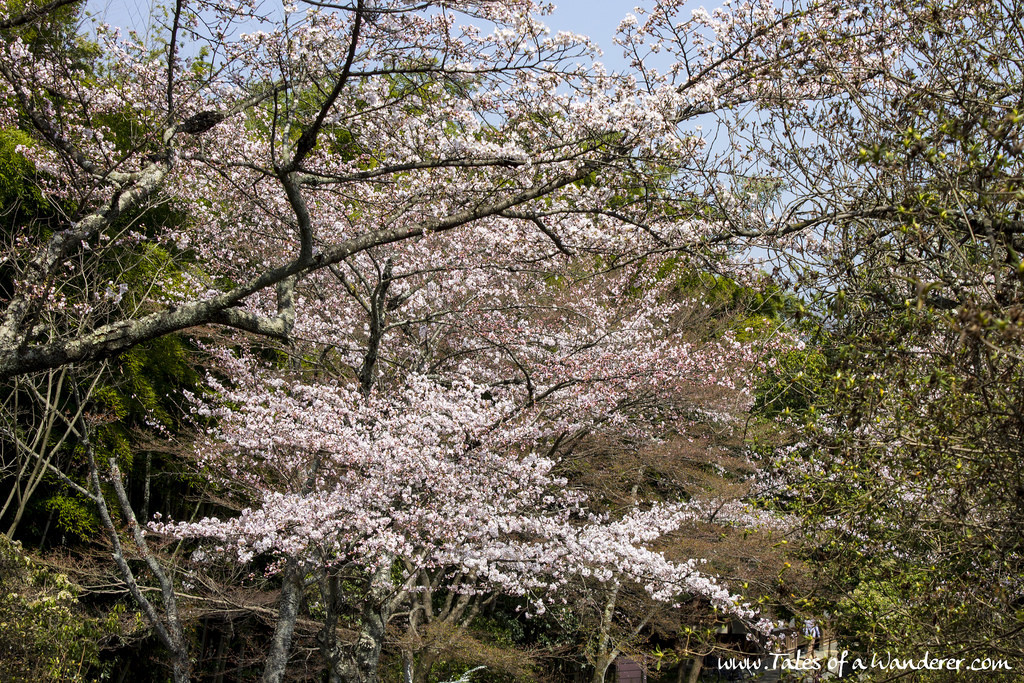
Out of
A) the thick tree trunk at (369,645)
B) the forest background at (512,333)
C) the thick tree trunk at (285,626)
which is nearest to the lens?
the forest background at (512,333)

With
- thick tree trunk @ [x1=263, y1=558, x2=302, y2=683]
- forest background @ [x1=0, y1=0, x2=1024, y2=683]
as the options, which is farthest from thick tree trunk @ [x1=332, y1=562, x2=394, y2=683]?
thick tree trunk @ [x1=263, y1=558, x2=302, y2=683]

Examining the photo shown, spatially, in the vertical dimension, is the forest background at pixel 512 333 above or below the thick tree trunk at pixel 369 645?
above

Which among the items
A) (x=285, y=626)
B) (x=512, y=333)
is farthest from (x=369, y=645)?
(x=512, y=333)

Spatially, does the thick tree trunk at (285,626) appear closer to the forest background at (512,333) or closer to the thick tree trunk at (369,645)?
the forest background at (512,333)

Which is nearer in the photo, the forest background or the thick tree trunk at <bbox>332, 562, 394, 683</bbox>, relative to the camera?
the forest background

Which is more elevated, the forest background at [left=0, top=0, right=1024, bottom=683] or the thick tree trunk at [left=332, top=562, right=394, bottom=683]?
the forest background at [left=0, top=0, right=1024, bottom=683]

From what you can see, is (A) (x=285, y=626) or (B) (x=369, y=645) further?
(A) (x=285, y=626)

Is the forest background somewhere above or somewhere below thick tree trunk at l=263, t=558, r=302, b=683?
above

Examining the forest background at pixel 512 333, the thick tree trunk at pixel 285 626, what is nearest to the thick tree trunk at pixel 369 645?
the forest background at pixel 512 333

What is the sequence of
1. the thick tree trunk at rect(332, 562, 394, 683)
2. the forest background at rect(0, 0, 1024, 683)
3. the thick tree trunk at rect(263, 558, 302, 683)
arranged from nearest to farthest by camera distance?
the forest background at rect(0, 0, 1024, 683) → the thick tree trunk at rect(332, 562, 394, 683) → the thick tree trunk at rect(263, 558, 302, 683)

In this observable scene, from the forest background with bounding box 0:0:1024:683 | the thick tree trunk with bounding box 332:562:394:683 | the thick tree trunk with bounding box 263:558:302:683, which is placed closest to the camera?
the forest background with bounding box 0:0:1024:683

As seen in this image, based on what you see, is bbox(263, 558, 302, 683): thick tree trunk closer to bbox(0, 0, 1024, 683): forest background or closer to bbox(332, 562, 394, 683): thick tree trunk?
bbox(0, 0, 1024, 683): forest background

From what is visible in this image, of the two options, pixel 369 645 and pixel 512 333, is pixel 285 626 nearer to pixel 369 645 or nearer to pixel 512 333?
pixel 369 645

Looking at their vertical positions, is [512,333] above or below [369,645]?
above
